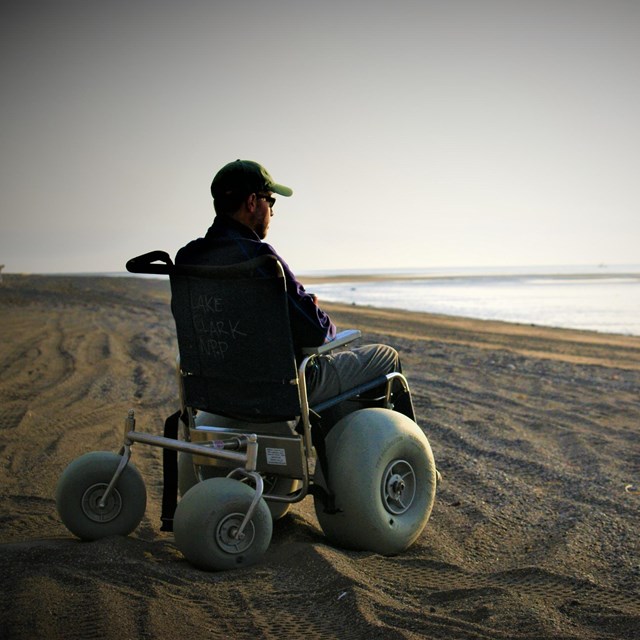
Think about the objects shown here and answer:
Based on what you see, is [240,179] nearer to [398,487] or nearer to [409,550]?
[398,487]

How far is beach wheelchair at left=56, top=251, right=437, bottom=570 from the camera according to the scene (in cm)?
385

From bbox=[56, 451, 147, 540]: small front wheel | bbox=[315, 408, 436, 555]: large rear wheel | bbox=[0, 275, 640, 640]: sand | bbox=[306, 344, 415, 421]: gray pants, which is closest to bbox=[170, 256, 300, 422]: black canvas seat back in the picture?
bbox=[306, 344, 415, 421]: gray pants

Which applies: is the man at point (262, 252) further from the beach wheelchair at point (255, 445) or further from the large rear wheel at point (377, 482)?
the large rear wheel at point (377, 482)

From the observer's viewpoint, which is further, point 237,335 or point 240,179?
point 240,179

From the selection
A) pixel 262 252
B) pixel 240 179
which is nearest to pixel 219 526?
pixel 262 252

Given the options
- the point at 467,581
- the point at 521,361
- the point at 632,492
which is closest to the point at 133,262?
the point at 467,581

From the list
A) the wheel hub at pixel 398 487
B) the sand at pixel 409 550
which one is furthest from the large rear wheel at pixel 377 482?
the sand at pixel 409 550

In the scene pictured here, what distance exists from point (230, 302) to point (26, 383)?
6685 mm

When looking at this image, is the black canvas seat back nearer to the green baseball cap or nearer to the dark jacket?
the dark jacket

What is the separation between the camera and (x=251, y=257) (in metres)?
3.94

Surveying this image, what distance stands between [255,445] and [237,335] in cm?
58

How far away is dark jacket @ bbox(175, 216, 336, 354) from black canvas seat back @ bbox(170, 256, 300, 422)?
0.28ft

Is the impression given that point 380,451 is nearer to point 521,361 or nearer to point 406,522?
point 406,522

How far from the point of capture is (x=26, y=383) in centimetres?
975
